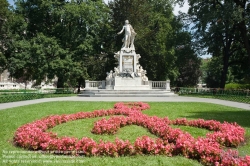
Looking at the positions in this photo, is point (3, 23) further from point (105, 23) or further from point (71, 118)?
point (71, 118)

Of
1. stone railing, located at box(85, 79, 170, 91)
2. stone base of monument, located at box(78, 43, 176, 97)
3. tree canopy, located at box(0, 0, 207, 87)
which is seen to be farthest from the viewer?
tree canopy, located at box(0, 0, 207, 87)

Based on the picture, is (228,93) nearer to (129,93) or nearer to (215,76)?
(129,93)

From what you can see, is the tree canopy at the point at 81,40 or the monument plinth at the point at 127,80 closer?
the monument plinth at the point at 127,80

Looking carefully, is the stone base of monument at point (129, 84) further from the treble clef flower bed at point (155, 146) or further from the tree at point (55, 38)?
the treble clef flower bed at point (155, 146)

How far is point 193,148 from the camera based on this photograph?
16.4 ft

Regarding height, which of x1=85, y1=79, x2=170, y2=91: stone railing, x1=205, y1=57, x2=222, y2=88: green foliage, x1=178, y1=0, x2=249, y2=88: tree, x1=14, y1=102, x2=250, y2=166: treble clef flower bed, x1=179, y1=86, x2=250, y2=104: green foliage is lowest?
x1=14, y1=102, x2=250, y2=166: treble clef flower bed

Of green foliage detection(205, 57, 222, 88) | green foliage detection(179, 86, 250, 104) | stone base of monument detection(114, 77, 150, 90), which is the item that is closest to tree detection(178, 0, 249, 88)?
green foliage detection(179, 86, 250, 104)

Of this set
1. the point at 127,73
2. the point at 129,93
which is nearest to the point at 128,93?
the point at 129,93

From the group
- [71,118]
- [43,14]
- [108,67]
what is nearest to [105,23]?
[108,67]

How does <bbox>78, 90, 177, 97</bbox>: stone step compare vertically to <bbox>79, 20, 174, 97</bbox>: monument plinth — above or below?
below

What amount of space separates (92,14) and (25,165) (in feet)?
96.4

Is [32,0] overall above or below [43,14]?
above

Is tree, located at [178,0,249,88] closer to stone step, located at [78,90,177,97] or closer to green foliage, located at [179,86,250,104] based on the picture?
green foliage, located at [179,86,250,104]

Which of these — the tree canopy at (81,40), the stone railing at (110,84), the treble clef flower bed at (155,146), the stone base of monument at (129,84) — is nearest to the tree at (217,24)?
the tree canopy at (81,40)
